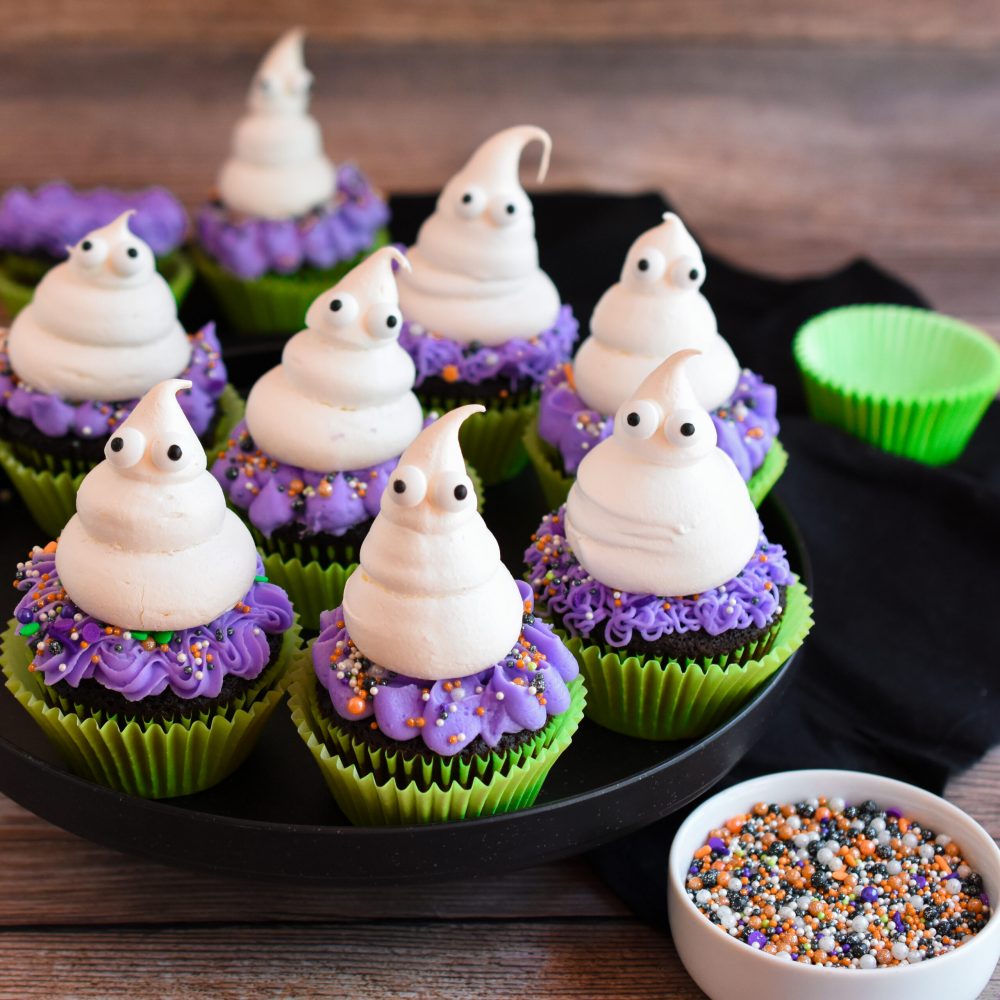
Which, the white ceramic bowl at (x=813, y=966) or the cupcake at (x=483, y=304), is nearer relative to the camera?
the white ceramic bowl at (x=813, y=966)

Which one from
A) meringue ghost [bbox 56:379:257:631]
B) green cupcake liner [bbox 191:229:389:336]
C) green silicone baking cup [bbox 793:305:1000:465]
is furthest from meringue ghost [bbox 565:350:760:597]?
green cupcake liner [bbox 191:229:389:336]

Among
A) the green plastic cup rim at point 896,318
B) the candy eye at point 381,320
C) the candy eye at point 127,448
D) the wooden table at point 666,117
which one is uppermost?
the candy eye at point 127,448

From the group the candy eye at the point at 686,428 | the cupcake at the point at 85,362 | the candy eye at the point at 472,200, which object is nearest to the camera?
the candy eye at the point at 686,428

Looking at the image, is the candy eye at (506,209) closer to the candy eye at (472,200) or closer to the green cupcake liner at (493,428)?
the candy eye at (472,200)

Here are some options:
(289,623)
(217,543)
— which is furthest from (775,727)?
(217,543)

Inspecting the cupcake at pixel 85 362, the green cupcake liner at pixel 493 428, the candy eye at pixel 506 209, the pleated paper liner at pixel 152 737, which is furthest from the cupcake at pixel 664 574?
the cupcake at pixel 85 362

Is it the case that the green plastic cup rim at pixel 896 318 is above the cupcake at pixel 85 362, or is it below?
below

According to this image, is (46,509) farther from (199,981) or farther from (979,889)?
(979,889)

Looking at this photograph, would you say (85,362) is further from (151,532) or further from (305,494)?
(151,532)

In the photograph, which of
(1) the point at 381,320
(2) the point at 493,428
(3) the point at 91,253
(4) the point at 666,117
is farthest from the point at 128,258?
(4) the point at 666,117
